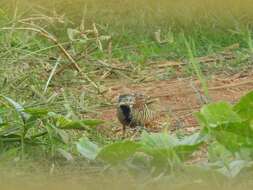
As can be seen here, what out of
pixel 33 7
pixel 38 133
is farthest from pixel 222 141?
pixel 33 7

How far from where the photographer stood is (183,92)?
335cm

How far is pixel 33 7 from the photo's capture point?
11.2ft

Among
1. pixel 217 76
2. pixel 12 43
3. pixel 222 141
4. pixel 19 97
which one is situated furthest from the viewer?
pixel 217 76

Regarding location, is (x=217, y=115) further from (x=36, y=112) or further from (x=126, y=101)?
(x=126, y=101)

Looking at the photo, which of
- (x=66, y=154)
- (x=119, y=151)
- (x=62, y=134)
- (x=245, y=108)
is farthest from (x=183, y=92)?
(x=119, y=151)

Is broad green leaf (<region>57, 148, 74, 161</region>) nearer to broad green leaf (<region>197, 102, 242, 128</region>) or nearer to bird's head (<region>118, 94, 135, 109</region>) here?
broad green leaf (<region>197, 102, 242, 128</region>)

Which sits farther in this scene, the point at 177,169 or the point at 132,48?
the point at 132,48

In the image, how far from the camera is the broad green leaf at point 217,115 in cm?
182

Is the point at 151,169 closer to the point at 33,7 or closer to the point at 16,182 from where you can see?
the point at 16,182

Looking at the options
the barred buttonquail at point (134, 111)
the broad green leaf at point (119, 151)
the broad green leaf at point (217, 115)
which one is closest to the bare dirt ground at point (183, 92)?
the barred buttonquail at point (134, 111)

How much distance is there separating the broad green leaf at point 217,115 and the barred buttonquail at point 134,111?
913 mm

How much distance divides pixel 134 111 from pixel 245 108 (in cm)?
97

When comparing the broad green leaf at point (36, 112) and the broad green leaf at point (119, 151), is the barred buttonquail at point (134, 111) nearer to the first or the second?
the broad green leaf at point (36, 112)

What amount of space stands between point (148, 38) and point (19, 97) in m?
1.55
